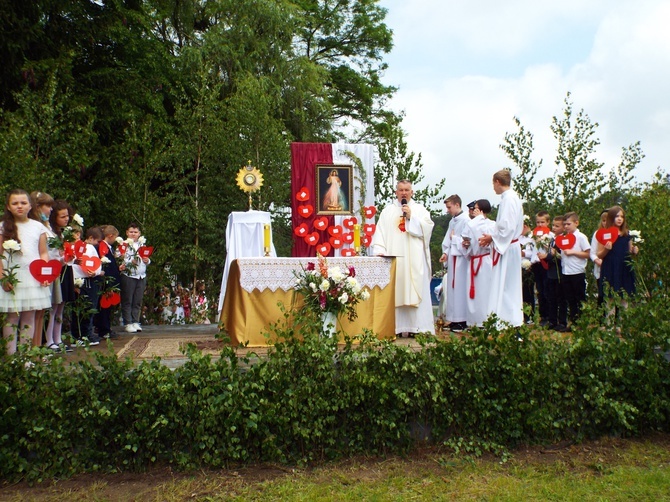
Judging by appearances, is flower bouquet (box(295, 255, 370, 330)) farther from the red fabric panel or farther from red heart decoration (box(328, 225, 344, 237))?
the red fabric panel

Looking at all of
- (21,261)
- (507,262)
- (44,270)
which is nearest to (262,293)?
(44,270)

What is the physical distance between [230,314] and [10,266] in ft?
7.99

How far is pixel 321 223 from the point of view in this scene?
12.0 metres

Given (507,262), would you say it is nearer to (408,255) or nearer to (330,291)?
(408,255)

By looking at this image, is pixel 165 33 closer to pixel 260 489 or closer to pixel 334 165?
pixel 334 165

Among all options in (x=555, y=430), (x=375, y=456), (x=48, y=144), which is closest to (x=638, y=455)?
(x=555, y=430)

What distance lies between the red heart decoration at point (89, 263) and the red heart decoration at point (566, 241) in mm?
5954

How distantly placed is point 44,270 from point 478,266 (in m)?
5.27

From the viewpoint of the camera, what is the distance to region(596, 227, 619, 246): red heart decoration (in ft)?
25.7

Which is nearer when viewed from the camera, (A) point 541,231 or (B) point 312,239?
(A) point 541,231

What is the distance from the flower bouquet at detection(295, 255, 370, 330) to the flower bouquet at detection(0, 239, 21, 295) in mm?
2740

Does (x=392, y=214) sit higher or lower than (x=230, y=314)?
higher

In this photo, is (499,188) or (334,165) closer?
(499,188)

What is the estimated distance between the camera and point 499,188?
Answer: 292 inches
